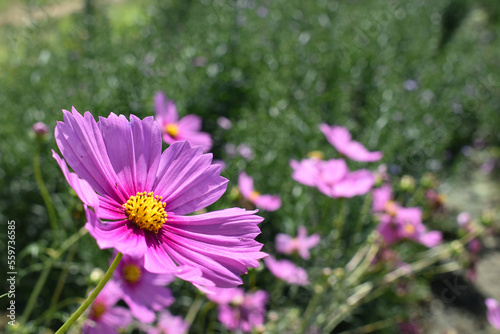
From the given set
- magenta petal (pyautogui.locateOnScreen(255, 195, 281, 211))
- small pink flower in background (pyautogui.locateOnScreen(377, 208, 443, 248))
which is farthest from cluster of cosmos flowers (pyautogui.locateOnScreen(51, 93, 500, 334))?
small pink flower in background (pyautogui.locateOnScreen(377, 208, 443, 248))

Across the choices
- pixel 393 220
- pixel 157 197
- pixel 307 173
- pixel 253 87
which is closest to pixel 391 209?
pixel 393 220

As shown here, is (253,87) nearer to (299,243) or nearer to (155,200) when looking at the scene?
(299,243)

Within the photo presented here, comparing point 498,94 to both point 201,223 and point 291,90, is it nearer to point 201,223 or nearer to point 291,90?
point 291,90

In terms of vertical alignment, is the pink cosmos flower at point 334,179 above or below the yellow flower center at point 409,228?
below

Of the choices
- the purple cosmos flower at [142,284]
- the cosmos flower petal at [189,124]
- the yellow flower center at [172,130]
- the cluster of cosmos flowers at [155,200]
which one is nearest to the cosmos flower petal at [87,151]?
the cluster of cosmos flowers at [155,200]

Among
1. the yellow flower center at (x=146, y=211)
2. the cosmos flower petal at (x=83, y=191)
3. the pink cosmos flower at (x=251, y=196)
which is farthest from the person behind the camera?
the pink cosmos flower at (x=251, y=196)

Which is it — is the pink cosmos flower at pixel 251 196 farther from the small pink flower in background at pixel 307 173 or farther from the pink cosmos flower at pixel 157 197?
the pink cosmos flower at pixel 157 197

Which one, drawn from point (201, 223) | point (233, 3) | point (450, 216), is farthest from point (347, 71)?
point (201, 223)
